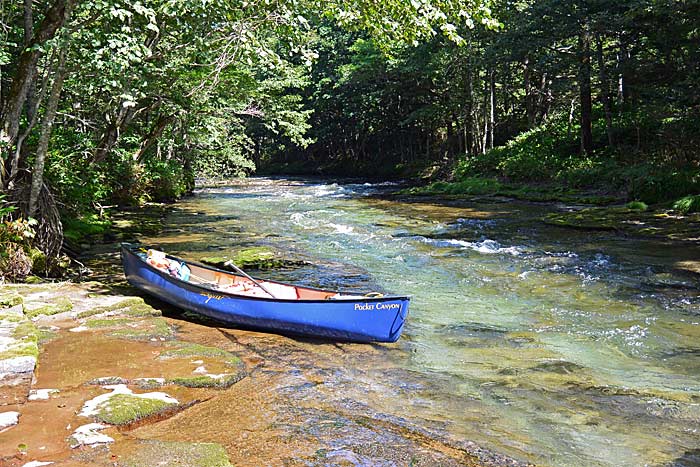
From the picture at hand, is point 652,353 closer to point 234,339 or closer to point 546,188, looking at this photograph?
point 234,339

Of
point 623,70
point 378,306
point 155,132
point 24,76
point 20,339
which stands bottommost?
point 378,306

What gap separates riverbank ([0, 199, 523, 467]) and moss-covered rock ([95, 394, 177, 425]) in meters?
0.01

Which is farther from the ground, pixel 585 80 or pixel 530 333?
pixel 585 80

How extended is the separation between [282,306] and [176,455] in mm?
3875

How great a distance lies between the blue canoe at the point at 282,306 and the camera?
798cm

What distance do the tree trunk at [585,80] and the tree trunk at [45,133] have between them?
19173 millimetres

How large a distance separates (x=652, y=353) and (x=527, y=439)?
10.4 feet

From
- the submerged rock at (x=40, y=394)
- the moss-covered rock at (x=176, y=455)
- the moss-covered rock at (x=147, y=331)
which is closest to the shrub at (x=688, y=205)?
the moss-covered rock at (x=147, y=331)

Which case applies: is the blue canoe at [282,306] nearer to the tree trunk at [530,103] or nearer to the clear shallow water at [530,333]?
the clear shallow water at [530,333]

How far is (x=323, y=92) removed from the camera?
49562 millimetres

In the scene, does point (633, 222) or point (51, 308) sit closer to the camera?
point (51, 308)

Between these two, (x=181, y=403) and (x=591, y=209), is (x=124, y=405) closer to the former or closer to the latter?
(x=181, y=403)

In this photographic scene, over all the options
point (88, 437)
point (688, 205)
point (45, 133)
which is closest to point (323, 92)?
point (688, 205)

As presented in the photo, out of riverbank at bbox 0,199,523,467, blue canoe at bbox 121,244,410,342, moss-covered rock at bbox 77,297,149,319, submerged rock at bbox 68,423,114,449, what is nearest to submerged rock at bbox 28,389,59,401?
riverbank at bbox 0,199,523,467
